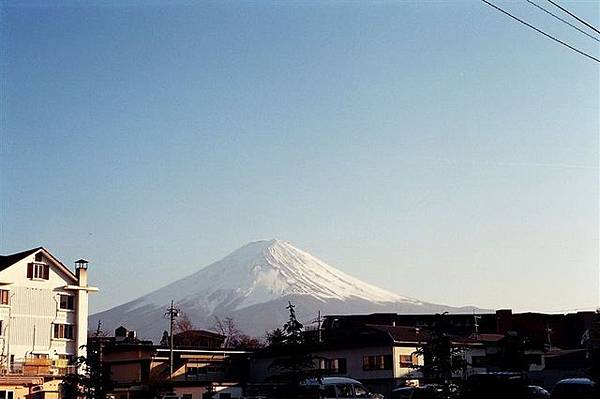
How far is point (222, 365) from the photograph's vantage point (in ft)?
190

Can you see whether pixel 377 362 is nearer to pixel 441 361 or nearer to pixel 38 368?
pixel 38 368

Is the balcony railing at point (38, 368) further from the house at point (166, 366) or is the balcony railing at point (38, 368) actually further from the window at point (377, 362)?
the window at point (377, 362)

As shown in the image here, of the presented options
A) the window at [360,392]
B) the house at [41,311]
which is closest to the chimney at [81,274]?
the house at [41,311]

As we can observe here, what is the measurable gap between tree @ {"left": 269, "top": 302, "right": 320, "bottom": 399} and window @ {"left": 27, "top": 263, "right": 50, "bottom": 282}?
139 feet

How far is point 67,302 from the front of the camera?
6059 cm

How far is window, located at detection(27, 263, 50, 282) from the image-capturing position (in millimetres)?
58688

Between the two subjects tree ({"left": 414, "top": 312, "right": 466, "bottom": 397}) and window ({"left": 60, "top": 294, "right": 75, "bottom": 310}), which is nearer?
tree ({"left": 414, "top": 312, "right": 466, "bottom": 397})

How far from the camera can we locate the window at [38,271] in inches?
2311

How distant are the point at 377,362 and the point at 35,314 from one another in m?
→ 22.5

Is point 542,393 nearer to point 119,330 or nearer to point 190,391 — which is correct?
point 190,391

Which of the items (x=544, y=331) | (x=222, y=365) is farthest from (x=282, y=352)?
(x=544, y=331)

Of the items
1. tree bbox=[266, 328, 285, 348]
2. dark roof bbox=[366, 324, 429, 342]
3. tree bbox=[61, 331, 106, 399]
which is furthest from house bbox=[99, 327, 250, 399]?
tree bbox=[266, 328, 285, 348]

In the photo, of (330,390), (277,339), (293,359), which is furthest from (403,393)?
(293,359)

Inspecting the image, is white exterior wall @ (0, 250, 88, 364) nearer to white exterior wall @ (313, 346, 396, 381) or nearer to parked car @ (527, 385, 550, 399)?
white exterior wall @ (313, 346, 396, 381)
